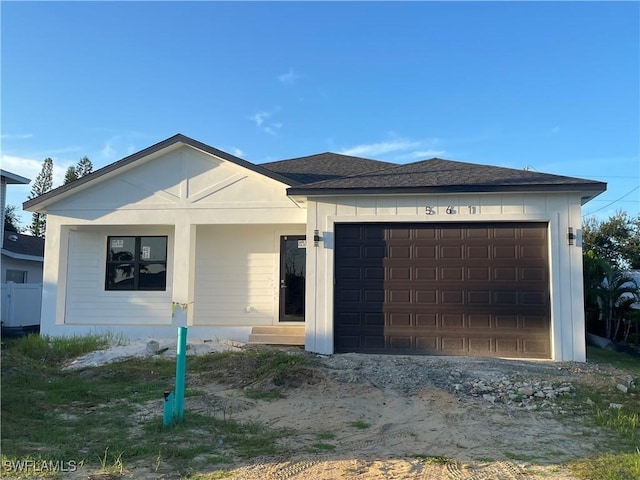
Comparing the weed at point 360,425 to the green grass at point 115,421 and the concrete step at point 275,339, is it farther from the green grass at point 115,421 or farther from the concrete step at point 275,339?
the concrete step at point 275,339

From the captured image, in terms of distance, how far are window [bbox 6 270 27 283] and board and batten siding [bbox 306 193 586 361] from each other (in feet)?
44.4

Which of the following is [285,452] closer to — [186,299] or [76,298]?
[186,299]

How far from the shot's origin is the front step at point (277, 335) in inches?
434

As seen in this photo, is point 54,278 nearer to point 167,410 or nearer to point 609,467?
point 167,410

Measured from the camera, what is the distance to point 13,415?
5.66m

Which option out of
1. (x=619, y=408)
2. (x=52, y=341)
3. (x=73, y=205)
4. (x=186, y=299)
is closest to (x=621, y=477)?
(x=619, y=408)

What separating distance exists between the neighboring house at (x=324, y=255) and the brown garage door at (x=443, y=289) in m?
0.02

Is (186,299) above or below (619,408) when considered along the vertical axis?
above

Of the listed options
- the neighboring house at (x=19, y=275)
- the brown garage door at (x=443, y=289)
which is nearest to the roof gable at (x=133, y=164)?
the neighboring house at (x=19, y=275)

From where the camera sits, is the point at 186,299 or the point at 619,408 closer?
the point at 619,408

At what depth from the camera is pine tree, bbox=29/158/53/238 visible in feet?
146

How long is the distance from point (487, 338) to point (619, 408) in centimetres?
352

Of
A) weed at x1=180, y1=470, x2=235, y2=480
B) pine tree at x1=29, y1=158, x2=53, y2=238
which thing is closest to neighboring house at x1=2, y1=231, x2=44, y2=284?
weed at x1=180, y1=470, x2=235, y2=480

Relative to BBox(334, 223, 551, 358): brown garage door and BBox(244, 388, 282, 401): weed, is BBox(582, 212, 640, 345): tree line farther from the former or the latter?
BBox(244, 388, 282, 401): weed
